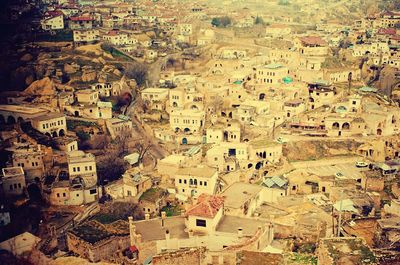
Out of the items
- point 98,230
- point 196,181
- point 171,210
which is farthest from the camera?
point 196,181

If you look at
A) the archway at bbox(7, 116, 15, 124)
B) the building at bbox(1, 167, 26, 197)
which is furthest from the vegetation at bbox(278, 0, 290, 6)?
the building at bbox(1, 167, 26, 197)

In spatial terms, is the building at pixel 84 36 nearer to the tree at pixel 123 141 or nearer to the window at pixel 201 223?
the tree at pixel 123 141

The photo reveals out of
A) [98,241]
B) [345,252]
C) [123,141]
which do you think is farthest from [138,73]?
[345,252]

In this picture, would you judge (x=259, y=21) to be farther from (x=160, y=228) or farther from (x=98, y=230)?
(x=160, y=228)

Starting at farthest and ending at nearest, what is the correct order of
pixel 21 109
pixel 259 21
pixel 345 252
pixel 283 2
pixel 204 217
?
1. pixel 283 2
2. pixel 259 21
3. pixel 21 109
4. pixel 204 217
5. pixel 345 252

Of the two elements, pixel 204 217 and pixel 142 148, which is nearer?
pixel 204 217

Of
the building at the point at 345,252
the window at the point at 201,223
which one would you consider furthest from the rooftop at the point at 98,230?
the building at the point at 345,252

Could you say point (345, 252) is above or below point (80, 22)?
below
